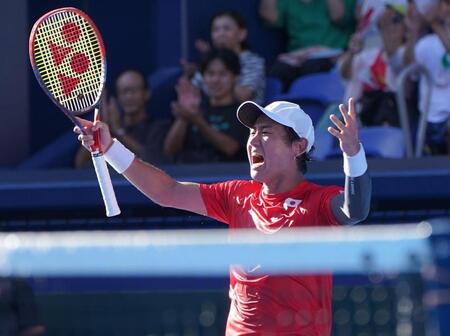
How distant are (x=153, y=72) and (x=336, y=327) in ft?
18.2

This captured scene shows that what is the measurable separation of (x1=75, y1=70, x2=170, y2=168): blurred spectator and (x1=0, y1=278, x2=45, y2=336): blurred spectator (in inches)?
174

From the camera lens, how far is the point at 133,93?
841 centimetres

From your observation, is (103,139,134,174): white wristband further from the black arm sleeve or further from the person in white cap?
the black arm sleeve

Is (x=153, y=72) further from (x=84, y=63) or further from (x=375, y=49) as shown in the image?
(x=84, y=63)

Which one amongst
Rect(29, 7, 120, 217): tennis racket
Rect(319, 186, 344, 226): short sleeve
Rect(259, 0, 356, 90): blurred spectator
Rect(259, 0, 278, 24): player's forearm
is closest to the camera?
Rect(319, 186, 344, 226): short sleeve

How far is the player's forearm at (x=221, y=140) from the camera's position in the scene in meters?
7.88

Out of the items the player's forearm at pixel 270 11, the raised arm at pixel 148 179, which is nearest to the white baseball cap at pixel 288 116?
the raised arm at pixel 148 179

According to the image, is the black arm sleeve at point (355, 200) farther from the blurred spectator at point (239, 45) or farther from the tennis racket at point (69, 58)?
the blurred spectator at point (239, 45)

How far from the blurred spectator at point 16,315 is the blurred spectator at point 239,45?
4612mm

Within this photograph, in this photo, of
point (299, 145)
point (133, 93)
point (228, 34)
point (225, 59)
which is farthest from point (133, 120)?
point (299, 145)

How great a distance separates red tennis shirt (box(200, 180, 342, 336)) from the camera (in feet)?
14.3

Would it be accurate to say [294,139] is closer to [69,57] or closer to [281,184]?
[281,184]

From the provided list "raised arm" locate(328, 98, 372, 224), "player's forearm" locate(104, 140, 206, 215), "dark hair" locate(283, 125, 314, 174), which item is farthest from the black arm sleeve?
"player's forearm" locate(104, 140, 206, 215)

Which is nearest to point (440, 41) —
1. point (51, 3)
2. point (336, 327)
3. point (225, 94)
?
point (225, 94)
